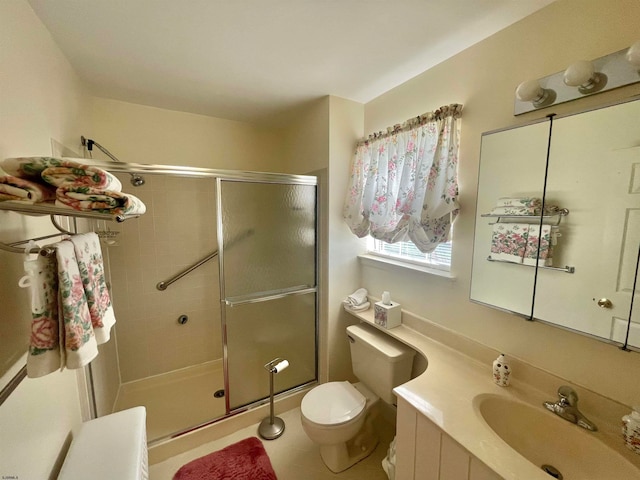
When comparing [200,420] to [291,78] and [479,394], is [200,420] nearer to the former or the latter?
[479,394]

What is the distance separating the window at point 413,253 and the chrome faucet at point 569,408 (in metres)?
0.71

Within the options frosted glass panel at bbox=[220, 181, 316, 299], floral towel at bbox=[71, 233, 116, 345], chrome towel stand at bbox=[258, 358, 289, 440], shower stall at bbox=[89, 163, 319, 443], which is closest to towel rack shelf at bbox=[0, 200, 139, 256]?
floral towel at bbox=[71, 233, 116, 345]

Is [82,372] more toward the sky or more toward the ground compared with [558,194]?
more toward the ground

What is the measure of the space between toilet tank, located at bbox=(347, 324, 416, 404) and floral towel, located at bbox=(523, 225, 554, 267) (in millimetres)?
869

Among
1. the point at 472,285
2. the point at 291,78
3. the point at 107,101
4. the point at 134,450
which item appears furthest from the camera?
the point at 107,101

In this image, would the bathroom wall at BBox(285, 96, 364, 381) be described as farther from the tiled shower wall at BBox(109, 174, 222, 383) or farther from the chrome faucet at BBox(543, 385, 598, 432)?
the chrome faucet at BBox(543, 385, 598, 432)

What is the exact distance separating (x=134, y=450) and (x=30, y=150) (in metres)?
1.28

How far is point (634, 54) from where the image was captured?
2.59 ft

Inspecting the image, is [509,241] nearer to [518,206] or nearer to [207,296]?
[518,206]

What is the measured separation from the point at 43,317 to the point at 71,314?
6cm

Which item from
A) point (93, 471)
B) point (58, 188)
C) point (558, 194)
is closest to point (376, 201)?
point (558, 194)

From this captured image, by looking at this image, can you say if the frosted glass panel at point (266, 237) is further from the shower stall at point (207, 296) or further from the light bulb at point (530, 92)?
the light bulb at point (530, 92)

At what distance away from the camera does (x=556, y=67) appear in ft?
3.43

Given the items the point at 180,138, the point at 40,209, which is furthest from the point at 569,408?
the point at 180,138
